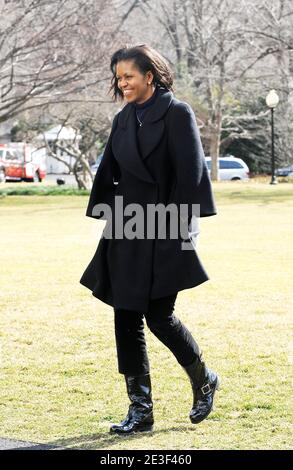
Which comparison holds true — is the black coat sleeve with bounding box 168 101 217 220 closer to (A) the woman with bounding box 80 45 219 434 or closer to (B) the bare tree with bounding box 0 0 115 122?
(A) the woman with bounding box 80 45 219 434

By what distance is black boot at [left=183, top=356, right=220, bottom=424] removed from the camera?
4.92m

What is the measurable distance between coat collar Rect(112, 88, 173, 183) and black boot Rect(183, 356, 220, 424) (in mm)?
1028

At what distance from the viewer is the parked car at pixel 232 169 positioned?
44.3 metres

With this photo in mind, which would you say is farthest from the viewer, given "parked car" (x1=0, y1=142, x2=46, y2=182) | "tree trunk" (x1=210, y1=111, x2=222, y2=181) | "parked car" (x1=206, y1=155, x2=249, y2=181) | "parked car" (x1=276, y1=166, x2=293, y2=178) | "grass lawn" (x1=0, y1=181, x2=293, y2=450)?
"parked car" (x1=0, y1=142, x2=46, y2=182)

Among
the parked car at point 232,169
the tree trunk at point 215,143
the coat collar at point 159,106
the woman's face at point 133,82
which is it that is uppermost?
the woman's face at point 133,82

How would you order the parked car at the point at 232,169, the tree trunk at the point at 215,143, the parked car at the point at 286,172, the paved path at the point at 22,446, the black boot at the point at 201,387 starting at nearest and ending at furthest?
the paved path at the point at 22,446
the black boot at the point at 201,387
the parked car at the point at 286,172
the tree trunk at the point at 215,143
the parked car at the point at 232,169

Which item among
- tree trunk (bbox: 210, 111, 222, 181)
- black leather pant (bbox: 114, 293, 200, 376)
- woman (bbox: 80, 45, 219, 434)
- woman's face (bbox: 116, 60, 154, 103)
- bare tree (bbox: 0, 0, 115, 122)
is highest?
bare tree (bbox: 0, 0, 115, 122)

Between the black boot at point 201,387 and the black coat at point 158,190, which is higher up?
the black coat at point 158,190

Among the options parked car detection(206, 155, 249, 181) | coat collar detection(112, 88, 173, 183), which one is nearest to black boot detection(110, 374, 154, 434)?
coat collar detection(112, 88, 173, 183)

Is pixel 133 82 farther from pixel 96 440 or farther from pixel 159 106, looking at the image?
pixel 96 440

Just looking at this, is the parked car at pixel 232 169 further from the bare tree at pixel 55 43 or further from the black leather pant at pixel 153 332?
the black leather pant at pixel 153 332

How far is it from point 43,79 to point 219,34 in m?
10.8

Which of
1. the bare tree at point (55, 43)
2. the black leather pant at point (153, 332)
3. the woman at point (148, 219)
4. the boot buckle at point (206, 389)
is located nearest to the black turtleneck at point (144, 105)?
the woman at point (148, 219)
